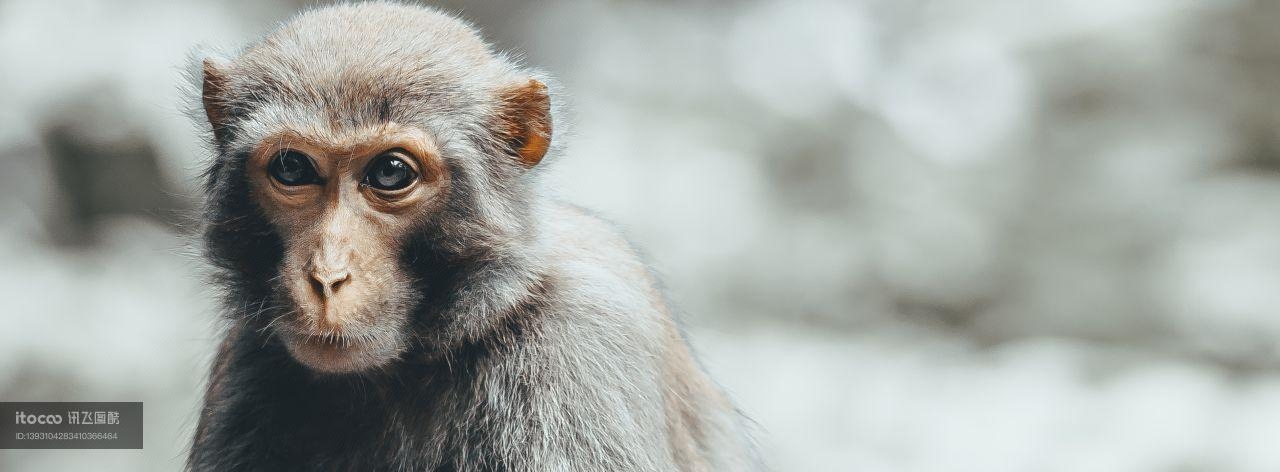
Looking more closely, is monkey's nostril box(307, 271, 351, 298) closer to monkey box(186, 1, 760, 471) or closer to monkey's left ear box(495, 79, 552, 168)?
monkey box(186, 1, 760, 471)

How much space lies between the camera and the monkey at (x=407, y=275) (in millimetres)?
2918

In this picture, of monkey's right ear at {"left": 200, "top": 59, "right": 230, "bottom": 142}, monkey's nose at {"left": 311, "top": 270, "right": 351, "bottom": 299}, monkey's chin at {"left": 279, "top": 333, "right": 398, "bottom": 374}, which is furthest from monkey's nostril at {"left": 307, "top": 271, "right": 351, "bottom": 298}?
monkey's right ear at {"left": 200, "top": 59, "right": 230, "bottom": 142}

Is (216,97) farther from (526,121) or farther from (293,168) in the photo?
(526,121)

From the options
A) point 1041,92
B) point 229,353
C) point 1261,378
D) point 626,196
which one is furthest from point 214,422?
point 1261,378

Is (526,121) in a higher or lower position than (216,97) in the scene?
higher

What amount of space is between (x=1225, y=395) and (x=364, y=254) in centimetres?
582

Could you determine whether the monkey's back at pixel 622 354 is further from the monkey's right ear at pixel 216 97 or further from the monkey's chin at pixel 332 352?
the monkey's right ear at pixel 216 97

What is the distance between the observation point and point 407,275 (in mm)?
2988

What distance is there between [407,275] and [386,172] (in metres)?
0.27

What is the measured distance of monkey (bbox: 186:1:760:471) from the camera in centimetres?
292

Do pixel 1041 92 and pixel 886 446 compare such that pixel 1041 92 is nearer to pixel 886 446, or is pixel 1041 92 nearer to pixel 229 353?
pixel 886 446

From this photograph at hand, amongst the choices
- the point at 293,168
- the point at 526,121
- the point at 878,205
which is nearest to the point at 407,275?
the point at 293,168

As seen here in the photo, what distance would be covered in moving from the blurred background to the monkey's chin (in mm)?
3984

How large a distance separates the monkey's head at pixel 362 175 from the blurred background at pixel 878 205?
3.68 m
